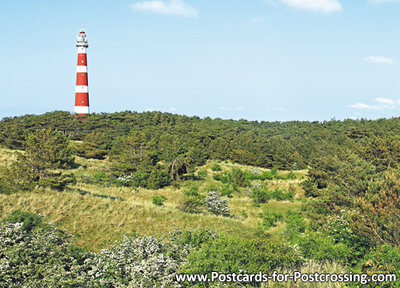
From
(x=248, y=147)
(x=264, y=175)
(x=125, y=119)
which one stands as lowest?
Answer: (x=264, y=175)

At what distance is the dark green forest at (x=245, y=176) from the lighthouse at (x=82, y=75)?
4538 mm

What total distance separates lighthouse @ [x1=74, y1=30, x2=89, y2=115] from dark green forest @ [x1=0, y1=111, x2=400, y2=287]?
454 centimetres

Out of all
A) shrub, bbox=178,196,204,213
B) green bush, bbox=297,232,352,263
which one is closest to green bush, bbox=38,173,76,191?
shrub, bbox=178,196,204,213

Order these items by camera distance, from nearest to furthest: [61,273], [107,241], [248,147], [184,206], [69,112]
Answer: [61,273], [107,241], [184,206], [248,147], [69,112]

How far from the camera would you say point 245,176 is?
47156 mm

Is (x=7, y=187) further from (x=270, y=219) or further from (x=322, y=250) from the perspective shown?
(x=270, y=219)

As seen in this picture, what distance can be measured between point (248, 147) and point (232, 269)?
2306 inches

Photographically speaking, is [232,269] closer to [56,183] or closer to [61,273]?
[61,273]

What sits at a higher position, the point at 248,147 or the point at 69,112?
the point at 69,112

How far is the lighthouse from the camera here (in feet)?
198

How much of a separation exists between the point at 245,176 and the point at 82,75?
3585 centimetres

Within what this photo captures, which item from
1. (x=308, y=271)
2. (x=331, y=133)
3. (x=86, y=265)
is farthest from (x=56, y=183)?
(x=331, y=133)

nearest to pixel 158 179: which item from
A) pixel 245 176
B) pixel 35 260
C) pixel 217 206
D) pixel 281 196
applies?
pixel 217 206

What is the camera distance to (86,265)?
1038 cm
